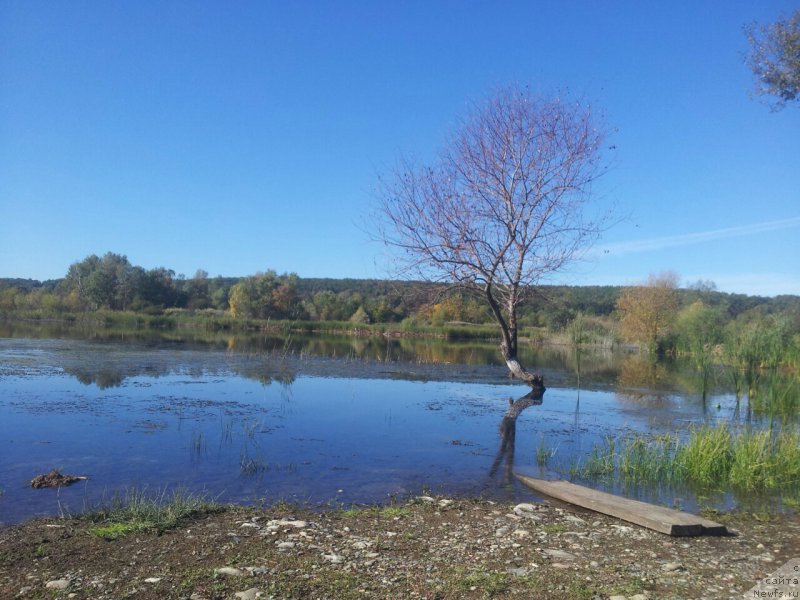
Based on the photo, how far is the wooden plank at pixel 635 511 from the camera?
5.54 meters

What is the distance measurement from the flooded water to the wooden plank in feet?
1.75

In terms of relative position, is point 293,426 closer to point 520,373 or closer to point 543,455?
point 543,455

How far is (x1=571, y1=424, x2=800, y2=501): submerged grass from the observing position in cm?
797

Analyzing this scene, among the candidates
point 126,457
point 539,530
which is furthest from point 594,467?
Result: point 126,457

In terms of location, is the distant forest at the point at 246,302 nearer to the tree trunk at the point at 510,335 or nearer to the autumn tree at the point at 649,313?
the autumn tree at the point at 649,313

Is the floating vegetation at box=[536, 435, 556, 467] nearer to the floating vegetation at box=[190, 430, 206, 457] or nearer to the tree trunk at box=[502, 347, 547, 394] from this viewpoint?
the floating vegetation at box=[190, 430, 206, 457]

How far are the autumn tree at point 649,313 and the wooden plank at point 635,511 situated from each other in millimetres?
40171

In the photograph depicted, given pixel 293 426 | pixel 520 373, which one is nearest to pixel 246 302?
pixel 520 373

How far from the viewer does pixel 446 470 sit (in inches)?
332

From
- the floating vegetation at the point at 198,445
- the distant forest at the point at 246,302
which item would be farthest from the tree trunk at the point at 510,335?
the distant forest at the point at 246,302

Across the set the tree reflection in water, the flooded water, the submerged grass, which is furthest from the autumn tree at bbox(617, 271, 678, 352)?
the submerged grass

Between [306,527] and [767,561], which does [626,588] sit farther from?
Answer: [306,527]

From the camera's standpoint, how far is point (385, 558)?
457cm

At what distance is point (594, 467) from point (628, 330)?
40.5 metres
